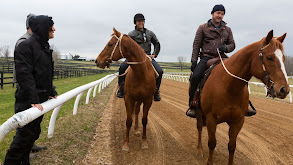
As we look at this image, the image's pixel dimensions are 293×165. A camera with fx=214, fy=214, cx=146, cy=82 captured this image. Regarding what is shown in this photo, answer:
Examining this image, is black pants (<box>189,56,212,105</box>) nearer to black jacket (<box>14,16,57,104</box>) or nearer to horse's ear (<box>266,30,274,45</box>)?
horse's ear (<box>266,30,274,45</box>)

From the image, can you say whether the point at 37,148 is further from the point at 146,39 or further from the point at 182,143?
the point at 146,39

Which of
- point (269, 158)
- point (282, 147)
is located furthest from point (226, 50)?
point (282, 147)

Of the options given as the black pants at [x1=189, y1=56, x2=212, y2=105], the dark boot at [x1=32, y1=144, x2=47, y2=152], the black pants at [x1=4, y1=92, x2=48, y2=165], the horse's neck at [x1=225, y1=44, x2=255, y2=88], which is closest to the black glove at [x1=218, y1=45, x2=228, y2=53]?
the black pants at [x1=189, y1=56, x2=212, y2=105]

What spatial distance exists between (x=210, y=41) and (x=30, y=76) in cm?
350

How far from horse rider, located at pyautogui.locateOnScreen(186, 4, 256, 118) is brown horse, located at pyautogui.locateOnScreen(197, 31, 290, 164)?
0.63 m

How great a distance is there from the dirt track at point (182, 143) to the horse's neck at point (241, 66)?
175 centimetres

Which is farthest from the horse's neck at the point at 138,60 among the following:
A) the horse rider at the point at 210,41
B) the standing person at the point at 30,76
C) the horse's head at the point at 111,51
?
the standing person at the point at 30,76

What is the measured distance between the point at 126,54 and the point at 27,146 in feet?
8.41

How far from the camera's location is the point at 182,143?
5.12m

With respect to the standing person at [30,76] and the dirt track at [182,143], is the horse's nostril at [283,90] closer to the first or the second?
the dirt track at [182,143]

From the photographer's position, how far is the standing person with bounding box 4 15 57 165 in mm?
2621

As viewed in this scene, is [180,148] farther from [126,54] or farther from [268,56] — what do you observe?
[268,56]

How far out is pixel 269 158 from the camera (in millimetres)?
4305

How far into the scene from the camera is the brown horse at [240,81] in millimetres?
2727
